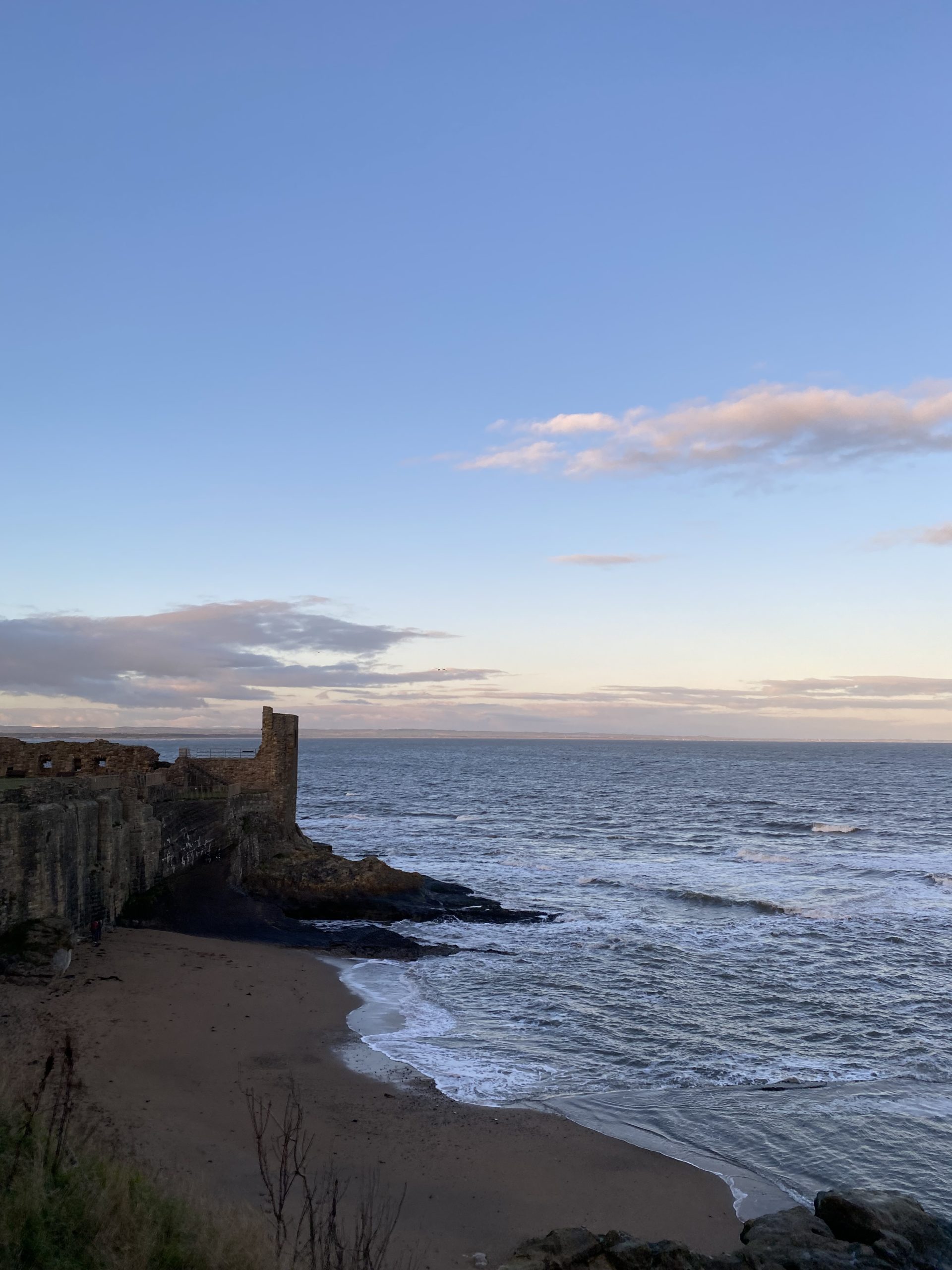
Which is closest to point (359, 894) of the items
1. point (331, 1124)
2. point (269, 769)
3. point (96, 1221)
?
point (269, 769)

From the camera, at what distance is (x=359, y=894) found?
3491 centimetres

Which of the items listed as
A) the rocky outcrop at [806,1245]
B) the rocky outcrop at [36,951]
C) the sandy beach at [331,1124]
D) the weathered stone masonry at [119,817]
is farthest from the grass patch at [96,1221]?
the weathered stone masonry at [119,817]

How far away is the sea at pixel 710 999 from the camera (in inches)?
654

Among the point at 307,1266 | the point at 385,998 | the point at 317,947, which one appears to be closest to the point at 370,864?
the point at 317,947

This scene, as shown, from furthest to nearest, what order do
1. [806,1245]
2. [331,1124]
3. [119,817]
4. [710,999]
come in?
[119,817], [710,999], [331,1124], [806,1245]

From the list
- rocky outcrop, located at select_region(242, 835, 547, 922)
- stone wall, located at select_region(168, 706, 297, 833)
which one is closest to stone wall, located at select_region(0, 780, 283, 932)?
rocky outcrop, located at select_region(242, 835, 547, 922)

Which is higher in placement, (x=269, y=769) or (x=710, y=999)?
(x=269, y=769)

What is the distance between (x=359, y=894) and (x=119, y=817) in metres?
10.3

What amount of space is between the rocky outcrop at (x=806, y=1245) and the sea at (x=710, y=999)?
141cm

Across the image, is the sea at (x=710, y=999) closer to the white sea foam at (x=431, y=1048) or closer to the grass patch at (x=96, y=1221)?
the white sea foam at (x=431, y=1048)

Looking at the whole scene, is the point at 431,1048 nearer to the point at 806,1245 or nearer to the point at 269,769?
the point at 806,1245

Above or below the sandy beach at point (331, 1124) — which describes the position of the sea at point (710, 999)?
below

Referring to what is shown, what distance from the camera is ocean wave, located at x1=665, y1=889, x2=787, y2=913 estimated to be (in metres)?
37.0

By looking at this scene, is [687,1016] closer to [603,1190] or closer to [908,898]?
A: [603,1190]
